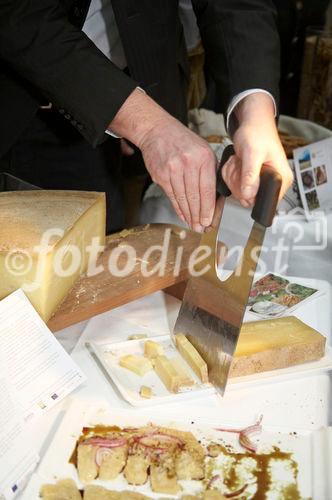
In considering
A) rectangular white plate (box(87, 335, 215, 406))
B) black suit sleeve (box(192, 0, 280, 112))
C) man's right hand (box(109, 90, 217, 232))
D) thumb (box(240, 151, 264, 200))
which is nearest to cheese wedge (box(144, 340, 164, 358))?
rectangular white plate (box(87, 335, 215, 406))

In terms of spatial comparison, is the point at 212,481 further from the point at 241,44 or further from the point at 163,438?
the point at 241,44

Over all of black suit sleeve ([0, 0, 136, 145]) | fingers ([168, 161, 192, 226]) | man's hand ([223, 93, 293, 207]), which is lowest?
fingers ([168, 161, 192, 226])

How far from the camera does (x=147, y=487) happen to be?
3.29ft

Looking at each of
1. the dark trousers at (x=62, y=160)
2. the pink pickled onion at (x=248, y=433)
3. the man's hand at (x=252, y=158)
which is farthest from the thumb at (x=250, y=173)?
the dark trousers at (x=62, y=160)

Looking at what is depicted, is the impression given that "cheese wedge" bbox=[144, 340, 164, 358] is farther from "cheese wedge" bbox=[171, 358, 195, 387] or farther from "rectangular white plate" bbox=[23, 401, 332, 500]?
"rectangular white plate" bbox=[23, 401, 332, 500]

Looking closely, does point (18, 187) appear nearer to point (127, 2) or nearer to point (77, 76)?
point (77, 76)

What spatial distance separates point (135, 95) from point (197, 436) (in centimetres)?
66

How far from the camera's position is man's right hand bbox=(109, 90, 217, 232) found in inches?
50.0

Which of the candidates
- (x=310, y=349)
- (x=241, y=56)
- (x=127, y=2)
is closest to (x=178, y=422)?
(x=310, y=349)

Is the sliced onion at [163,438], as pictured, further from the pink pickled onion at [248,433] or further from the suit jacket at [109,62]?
the suit jacket at [109,62]

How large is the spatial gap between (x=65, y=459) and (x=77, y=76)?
0.74m

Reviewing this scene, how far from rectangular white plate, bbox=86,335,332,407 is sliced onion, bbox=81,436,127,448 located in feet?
0.31

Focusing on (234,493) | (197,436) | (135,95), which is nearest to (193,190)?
(135,95)

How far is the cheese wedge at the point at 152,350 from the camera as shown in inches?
51.8
